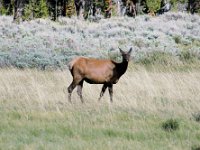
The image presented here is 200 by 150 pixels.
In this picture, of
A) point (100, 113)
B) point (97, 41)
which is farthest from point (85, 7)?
point (100, 113)

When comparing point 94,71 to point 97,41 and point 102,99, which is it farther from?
point 97,41

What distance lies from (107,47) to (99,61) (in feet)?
33.5

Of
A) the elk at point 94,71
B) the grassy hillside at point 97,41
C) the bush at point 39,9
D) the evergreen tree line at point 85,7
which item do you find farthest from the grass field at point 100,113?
the bush at point 39,9

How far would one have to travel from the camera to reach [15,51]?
1942cm

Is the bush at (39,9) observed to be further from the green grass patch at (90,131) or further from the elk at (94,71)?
the green grass patch at (90,131)

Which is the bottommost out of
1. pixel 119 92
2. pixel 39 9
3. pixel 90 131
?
pixel 39 9

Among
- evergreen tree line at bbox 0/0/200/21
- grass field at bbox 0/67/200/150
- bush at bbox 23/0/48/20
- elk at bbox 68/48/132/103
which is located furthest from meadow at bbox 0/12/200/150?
bush at bbox 23/0/48/20

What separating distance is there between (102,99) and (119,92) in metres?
0.92

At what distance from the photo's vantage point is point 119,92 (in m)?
12.5

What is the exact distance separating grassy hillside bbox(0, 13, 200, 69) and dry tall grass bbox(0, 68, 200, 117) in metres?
2.23

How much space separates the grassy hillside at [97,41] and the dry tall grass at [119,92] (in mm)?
2231

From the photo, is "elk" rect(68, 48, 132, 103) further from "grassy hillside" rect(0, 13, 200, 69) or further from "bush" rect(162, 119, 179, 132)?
"grassy hillside" rect(0, 13, 200, 69)

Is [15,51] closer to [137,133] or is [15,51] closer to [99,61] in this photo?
[99,61]

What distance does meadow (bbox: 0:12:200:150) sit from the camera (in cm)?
802
